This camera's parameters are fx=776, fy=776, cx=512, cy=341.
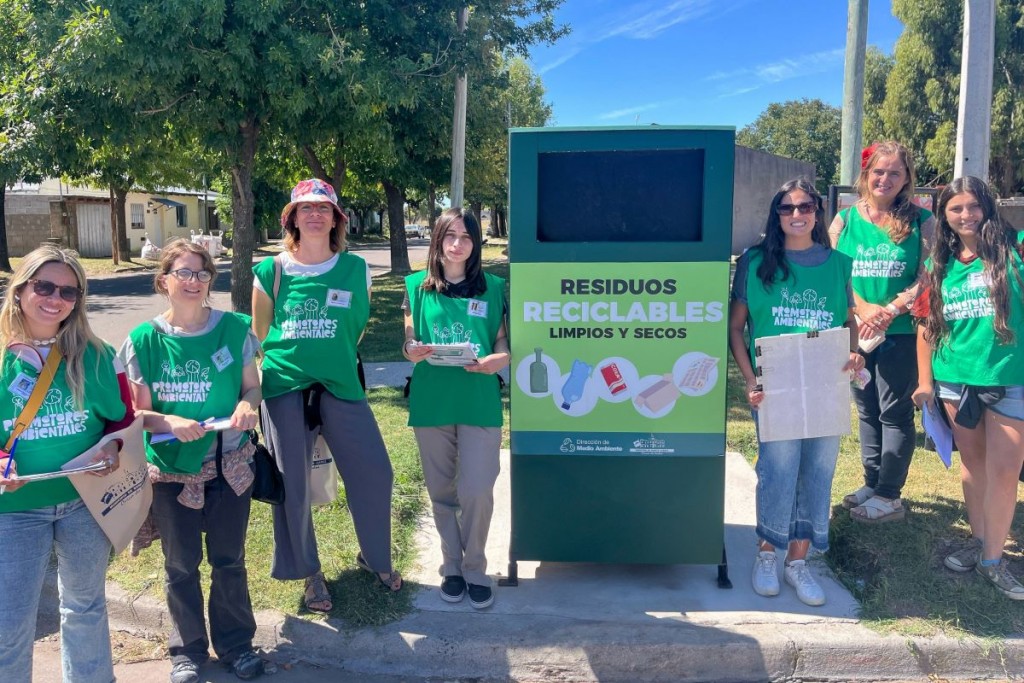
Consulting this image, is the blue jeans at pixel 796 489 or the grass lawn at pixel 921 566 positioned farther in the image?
the blue jeans at pixel 796 489

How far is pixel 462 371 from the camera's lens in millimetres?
3330

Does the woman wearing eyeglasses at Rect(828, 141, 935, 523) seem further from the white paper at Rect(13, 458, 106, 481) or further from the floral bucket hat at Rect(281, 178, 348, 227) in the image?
the white paper at Rect(13, 458, 106, 481)

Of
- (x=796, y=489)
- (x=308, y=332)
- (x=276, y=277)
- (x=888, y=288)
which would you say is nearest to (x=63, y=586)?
(x=308, y=332)

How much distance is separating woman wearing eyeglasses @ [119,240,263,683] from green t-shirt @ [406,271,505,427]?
0.70 m

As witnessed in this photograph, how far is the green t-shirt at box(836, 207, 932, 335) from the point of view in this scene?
3879 mm

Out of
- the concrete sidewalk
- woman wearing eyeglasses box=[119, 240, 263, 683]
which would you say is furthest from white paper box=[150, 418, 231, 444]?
the concrete sidewalk

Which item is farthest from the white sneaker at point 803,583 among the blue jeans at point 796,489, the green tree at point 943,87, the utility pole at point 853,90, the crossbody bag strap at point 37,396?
the green tree at point 943,87

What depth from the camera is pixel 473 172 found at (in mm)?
18797

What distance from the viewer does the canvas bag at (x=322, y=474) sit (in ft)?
11.3

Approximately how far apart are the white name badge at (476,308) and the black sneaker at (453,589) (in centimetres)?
121

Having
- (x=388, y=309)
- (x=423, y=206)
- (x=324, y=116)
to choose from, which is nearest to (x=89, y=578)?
(x=324, y=116)

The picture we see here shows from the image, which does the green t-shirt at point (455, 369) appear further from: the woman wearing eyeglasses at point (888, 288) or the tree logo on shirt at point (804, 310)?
the woman wearing eyeglasses at point (888, 288)

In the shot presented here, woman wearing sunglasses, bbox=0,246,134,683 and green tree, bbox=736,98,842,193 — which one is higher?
green tree, bbox=736,98,842,193

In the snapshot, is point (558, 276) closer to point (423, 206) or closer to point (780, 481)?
point (780, 481)
